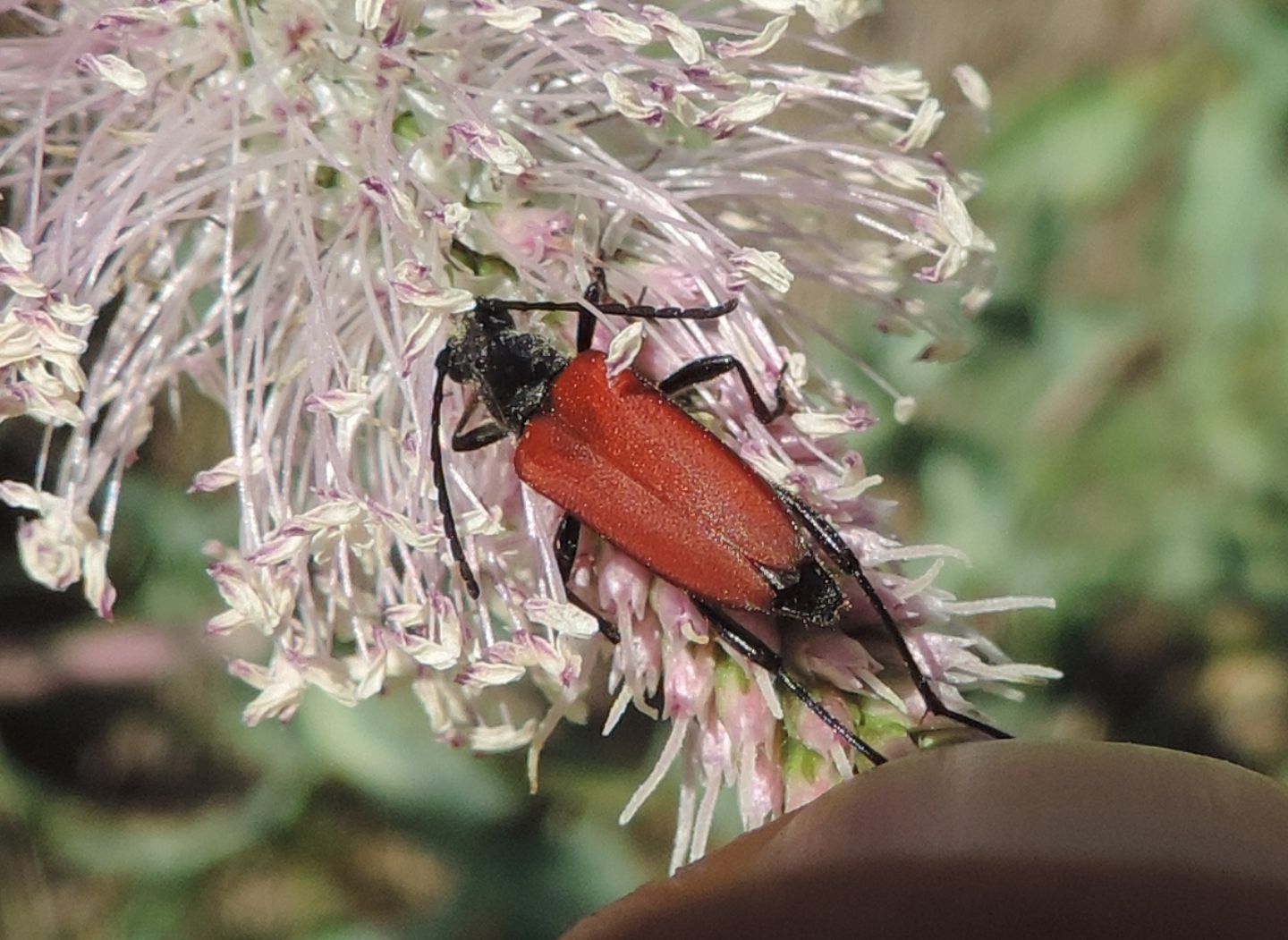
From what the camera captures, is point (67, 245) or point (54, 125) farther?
point (54, 125)

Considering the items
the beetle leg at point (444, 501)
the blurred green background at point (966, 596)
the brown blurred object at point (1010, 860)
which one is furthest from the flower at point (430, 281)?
the blurred green background at point (966, 596)

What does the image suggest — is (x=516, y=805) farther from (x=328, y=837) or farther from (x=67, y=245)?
(x=67, y=245)

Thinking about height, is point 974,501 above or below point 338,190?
below

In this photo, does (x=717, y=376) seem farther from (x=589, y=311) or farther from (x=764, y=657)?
(x=764, y=657)

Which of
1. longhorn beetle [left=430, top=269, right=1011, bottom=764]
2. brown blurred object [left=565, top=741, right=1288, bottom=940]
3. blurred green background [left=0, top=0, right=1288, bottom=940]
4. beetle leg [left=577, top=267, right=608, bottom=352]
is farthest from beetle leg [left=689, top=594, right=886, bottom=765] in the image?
blurred green background [left=0, top=0, right=1288, bottom=940]

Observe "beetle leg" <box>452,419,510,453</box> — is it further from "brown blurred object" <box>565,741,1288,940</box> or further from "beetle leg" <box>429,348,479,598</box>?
"brown blurred object" <box>565,741,1288,940</box>

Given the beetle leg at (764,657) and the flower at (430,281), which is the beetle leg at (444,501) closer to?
the flower at (430,281)

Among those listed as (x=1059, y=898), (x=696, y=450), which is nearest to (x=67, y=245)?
(x=696, y=450)

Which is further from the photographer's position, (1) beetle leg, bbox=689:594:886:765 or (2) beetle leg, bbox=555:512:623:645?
(2) beetle leg, bbox=555:512:623:645
